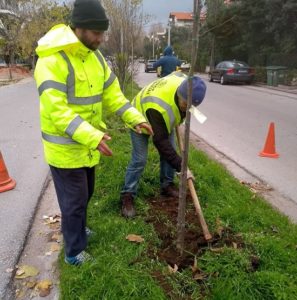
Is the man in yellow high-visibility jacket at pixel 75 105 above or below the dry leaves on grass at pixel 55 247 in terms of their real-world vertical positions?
above

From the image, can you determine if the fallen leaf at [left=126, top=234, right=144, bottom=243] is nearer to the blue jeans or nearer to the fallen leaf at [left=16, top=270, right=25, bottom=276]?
the blue jeans

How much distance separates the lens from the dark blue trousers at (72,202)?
2770mm

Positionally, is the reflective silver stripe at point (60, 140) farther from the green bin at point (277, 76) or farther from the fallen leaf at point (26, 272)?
the green bin at point (277, 76)

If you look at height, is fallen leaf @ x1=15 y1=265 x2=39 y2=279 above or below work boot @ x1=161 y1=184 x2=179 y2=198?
below

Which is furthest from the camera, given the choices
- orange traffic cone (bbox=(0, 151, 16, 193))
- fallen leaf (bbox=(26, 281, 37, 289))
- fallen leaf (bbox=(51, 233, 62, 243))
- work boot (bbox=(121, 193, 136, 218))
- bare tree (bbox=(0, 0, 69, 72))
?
bare tree (bbox=(0, 0, 69, 72))

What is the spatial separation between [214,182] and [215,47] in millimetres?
29337

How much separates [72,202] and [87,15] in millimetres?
1269

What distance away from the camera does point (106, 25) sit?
2566 millimetres

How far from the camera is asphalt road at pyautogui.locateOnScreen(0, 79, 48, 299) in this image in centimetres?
347

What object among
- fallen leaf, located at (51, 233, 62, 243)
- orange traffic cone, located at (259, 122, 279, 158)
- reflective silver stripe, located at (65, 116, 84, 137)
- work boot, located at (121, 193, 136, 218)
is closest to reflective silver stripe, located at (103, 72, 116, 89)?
reflective silver stripe, located at (65, 116, 84, 137)

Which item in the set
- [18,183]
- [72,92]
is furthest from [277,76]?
[72,92]

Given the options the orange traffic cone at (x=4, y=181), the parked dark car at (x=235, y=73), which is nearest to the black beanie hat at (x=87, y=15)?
the orange traffic cone at (x=4, y=181)

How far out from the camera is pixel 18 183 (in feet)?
17.1

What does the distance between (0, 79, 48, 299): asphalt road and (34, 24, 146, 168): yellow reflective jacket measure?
3.81 ft
